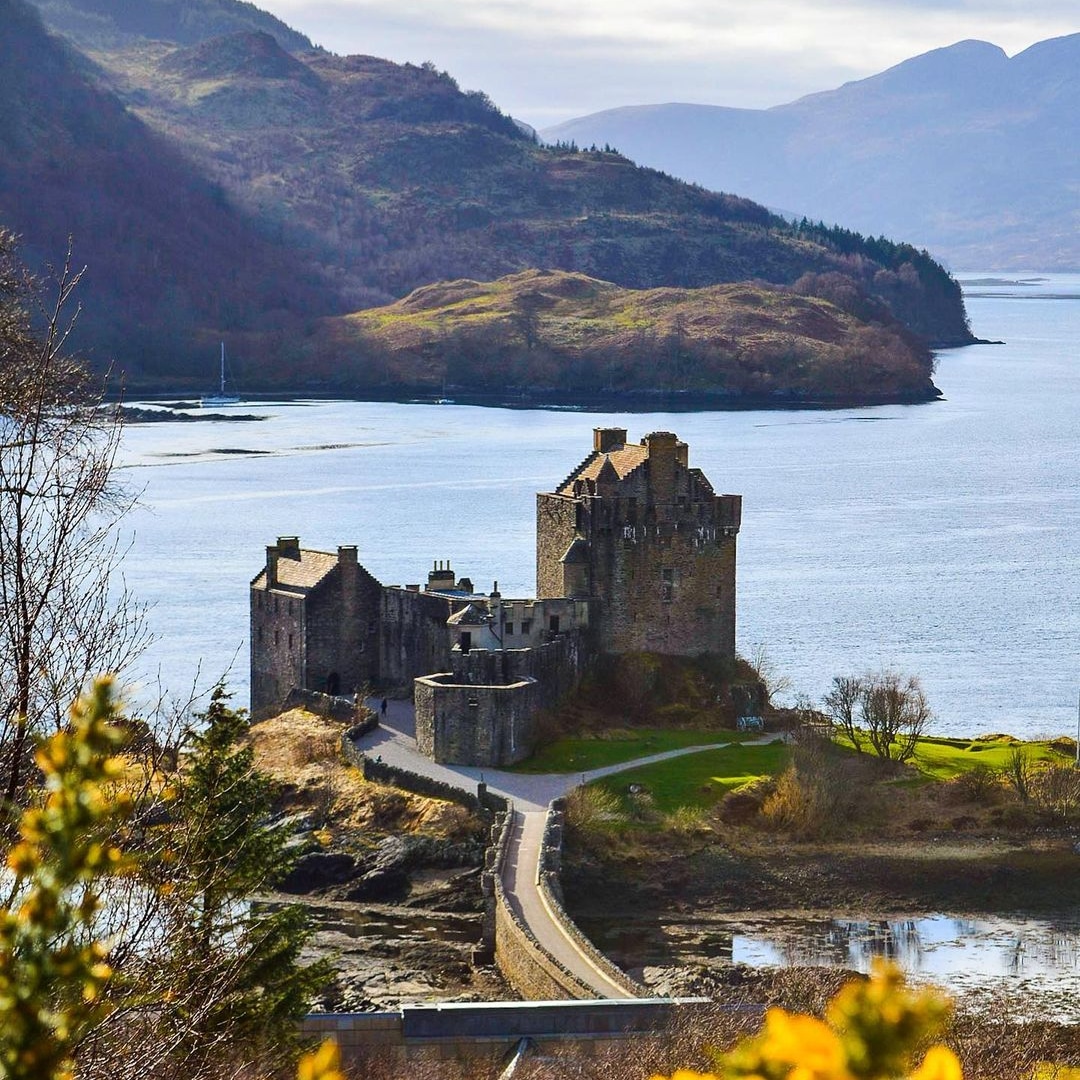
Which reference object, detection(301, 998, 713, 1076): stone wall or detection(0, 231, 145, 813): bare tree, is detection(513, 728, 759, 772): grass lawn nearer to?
detection(301, 998, 713, 1076): stone wall

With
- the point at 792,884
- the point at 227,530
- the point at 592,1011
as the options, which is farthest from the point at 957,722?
the point at 227,530

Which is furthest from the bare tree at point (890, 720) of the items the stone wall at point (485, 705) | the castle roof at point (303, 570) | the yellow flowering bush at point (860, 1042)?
the yellow flowering bush at point (860, 1042)

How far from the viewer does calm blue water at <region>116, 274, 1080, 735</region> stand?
85.1 m

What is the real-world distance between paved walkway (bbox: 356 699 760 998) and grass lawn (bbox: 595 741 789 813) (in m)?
0.60

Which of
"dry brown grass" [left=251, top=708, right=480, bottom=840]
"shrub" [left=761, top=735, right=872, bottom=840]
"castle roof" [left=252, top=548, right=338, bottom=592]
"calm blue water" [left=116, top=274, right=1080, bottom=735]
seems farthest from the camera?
"calm blue water" [left=116, top=274, right=1080, bottom=735]

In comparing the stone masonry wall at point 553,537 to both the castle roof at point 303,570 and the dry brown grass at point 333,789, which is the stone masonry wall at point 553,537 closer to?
the castle roof at point 303,570

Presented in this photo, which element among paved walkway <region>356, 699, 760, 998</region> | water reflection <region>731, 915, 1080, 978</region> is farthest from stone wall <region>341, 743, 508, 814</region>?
water reflection <region>731, 915, 1080, 978</region>

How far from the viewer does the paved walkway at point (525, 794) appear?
140 feet

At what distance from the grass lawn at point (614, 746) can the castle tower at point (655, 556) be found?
3498 mm

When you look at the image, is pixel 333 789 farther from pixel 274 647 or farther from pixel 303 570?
pixel 303 570

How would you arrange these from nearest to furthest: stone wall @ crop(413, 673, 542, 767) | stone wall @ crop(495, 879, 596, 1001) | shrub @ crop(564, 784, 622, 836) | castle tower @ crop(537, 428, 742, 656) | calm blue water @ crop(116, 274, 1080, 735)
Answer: stone wall @ crop(495, 879, 596, 1001) < shrub @ crop(564, 784, 622, 836) < stone wall @ crop(413, 673, 542, 767) < castle tower @ crop(537, 428, 742, 656) < calm blue water @ crop(116, 274, 1080, 735)

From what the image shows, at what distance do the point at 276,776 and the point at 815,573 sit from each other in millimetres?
57691

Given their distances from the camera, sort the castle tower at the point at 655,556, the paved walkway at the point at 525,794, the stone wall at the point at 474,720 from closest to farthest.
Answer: the paved walkway at the point at 525,794 < the stone wall at the point at 474,720 < the castle tower at the point at 655,556

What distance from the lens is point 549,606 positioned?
60.7 m
